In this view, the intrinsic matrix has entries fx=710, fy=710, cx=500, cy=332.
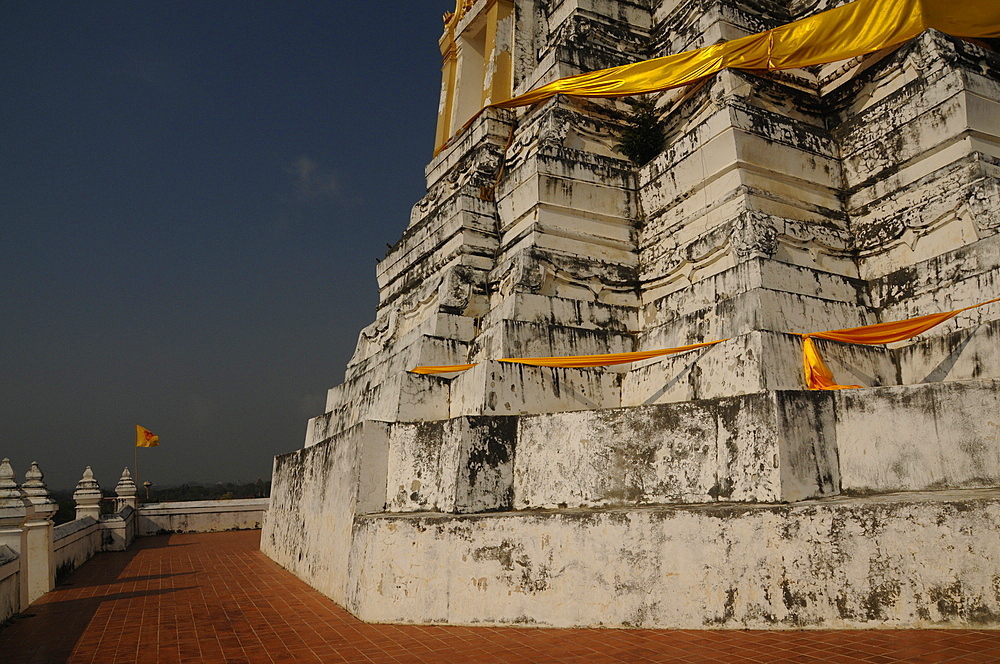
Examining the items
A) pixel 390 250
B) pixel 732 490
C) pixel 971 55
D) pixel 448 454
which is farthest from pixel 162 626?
pixel 971 55

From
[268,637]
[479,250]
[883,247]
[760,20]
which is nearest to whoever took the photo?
[268,637]

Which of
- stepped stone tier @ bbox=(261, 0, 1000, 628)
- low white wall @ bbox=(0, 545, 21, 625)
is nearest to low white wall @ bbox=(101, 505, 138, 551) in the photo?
stepped stone tier @ bbox=(261, 0, 1000, 628)

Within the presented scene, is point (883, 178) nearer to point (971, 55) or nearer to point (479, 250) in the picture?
point (971, 55)

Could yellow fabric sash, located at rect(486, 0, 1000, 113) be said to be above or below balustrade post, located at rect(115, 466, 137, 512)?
above

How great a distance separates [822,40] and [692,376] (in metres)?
A: 5.98

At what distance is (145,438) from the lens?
2045 cm

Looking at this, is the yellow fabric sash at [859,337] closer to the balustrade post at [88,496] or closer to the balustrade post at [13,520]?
the balustrade post at [13,520]

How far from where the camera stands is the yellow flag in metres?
20.3

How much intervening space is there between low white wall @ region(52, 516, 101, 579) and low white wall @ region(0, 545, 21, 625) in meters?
2.30

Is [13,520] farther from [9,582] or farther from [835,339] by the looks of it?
[835,339]

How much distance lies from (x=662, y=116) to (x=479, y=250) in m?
3.86

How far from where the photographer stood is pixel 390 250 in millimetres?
13805

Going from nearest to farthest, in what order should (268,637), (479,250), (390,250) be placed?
1. (268,637)
2. (479,250)
3. (390,250)

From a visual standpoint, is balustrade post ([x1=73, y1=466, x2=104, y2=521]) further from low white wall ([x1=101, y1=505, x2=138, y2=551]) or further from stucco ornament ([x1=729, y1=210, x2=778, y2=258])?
stucco ornament ([x1=729, y1=210, x2=778, y2=258])
